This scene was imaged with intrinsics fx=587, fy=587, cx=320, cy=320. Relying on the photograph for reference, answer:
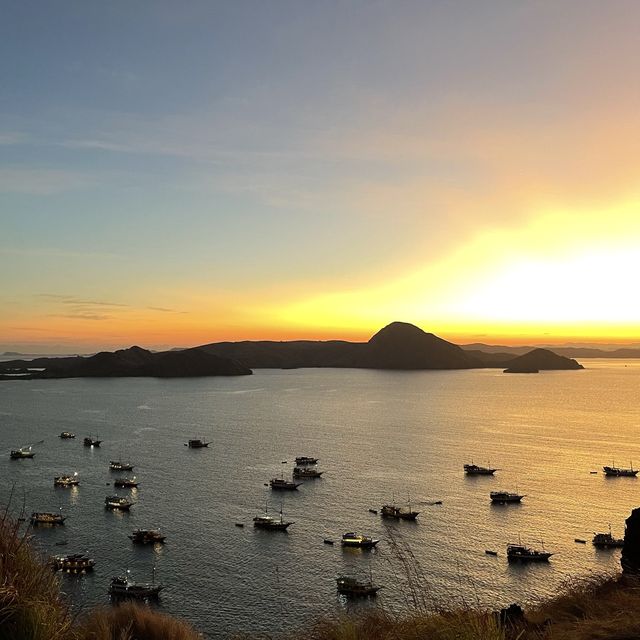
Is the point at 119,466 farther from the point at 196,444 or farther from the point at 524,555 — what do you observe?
the point at 524,555

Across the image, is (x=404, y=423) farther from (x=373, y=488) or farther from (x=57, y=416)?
(x=57, y=416)

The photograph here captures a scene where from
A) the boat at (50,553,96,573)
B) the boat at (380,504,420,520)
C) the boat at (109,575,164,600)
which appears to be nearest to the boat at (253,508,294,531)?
the boat at (380,504,420,520)

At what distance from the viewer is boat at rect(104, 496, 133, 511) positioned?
65812mm

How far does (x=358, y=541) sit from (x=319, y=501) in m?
19.0

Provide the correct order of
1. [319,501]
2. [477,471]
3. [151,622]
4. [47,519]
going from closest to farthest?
[151,622] < [47,519] < [319,501] < [477,471]

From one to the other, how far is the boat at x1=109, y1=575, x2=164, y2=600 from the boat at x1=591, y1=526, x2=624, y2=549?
38299mm

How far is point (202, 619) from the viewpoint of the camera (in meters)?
38.2

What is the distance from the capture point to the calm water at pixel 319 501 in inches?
1713

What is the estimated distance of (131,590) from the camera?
41062 mm

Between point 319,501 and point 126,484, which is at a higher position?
point 126,484

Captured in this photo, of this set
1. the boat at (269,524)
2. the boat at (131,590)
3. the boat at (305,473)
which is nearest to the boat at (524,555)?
the boat at (269,524)

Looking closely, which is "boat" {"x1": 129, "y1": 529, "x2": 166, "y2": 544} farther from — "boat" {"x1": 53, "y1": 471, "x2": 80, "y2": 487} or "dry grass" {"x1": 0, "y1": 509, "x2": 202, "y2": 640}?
"dry grass" {"x1": 0, "y1": 509, "x2": 202, "y2": 640}

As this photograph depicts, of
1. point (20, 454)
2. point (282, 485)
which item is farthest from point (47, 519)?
point (20, 454)

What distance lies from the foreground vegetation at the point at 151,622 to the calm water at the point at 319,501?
1302 mm
